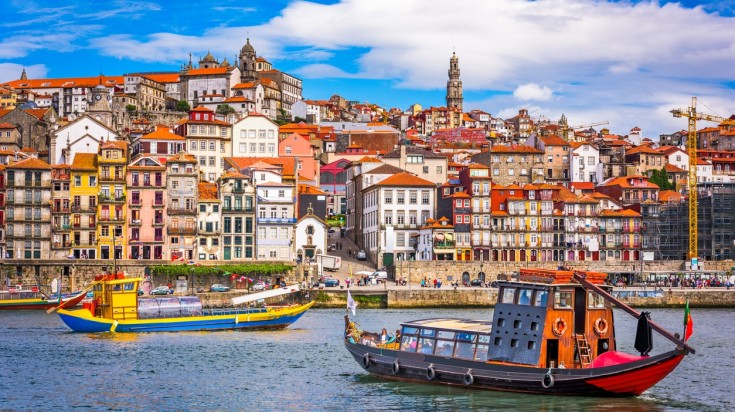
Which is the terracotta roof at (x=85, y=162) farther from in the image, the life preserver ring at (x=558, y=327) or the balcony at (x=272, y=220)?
the life preserver ring at (x=558, y=327)

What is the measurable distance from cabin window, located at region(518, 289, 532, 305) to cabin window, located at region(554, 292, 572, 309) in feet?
2.94

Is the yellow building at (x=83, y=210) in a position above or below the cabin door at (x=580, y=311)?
above

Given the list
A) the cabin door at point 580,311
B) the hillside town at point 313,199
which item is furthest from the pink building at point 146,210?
the cabin door at point 580,311

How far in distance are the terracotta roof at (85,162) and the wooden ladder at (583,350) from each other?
208 ft

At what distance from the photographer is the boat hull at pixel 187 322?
58656 mm

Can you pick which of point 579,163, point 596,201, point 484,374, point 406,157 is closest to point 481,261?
point 596,201

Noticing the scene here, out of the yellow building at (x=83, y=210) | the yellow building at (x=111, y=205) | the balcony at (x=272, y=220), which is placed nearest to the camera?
the yellow building at (x=83, y=210)

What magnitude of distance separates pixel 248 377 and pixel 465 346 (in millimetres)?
9305

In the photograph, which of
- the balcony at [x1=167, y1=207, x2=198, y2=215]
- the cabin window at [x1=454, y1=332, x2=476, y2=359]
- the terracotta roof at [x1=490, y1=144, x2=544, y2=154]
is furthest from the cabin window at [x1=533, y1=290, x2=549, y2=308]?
the terracotta roof at [x1=490, y1=144, x2=544, y2=154]

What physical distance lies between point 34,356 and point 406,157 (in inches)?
2678

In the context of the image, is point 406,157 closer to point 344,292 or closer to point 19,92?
point 344,292

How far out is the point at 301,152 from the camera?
120 meters

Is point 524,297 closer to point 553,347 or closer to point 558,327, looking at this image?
point 558,327

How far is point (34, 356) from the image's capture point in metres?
48.3
